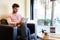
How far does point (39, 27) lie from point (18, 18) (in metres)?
1.19

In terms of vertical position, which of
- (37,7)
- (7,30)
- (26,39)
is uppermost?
(37,7)

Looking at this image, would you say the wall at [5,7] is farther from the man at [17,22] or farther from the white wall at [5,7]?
the man at [17,22]

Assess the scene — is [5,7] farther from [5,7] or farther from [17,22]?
[17,22]

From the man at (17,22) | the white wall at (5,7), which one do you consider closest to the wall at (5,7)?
the white wall at (5,7)

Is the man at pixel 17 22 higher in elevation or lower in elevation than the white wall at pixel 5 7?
lower

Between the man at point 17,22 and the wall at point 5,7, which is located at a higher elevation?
the wall at point 5,7

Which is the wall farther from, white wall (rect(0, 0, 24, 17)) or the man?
the man

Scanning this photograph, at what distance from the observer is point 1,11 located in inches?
162

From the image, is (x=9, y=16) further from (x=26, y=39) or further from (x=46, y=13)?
(x=46, y=13)

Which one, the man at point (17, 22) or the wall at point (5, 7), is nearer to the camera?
the man at point (17, 22)

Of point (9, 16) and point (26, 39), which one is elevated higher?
point (9, 16)

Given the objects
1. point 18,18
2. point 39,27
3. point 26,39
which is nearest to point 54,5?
point 39,27

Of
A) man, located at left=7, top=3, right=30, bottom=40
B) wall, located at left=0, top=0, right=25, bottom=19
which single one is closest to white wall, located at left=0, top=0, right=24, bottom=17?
wall, located at left=0, top=0, right=25, bottom=19

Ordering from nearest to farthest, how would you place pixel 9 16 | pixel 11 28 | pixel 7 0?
pixel 11 28, pixel 9 16, pixel 7 0
